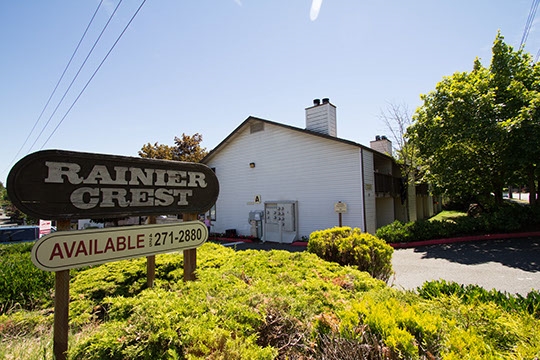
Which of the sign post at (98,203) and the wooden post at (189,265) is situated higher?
the sign post at (98,203)

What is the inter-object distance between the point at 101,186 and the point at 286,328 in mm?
2661

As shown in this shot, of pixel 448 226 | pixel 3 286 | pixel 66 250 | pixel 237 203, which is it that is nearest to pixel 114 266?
pixel 3 286

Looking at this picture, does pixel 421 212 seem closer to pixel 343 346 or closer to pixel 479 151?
pixel 479 151

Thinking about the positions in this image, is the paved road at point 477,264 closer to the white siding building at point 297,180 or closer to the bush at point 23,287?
the white siding building at point 297,180

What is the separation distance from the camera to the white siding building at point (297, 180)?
1268 centimetres

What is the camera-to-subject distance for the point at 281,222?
46.8 feet

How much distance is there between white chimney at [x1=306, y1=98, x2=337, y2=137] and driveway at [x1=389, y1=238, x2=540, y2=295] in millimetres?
6888

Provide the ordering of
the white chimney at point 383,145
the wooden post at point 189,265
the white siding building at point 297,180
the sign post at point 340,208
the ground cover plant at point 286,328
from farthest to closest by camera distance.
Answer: the white chimney at point 383,145
the white siding building at point 297,180
the sign post at point 340,208
the wooden post at point 189,265
the ground cover plant at point 286,328

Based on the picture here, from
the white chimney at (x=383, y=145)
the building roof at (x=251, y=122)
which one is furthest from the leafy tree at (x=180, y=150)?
the white chimney at (x=383, y=145)

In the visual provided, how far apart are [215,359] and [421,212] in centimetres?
2587

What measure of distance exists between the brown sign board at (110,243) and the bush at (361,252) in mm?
2722

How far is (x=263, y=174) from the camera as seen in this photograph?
51.4 ft

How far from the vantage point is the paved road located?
21.6ft

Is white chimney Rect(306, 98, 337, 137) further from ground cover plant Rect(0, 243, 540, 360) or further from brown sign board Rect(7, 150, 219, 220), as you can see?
ground cover plant Rect(0, 243, 540, 360)
